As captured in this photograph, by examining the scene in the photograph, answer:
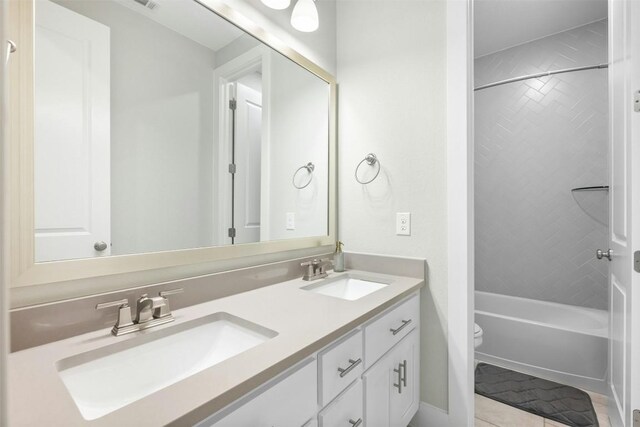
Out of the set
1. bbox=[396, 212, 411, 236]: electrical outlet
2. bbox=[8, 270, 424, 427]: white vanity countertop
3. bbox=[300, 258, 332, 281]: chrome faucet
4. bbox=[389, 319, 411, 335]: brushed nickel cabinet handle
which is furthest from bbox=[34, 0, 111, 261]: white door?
bbox=[396, 212, 411, 236]: electrical outlet

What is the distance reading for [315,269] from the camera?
1580 millimetres

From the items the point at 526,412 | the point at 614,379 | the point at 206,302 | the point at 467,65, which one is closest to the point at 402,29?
the point at 467,65

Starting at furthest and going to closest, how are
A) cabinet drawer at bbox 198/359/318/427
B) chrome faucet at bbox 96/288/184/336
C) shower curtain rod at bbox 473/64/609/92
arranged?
shower curtain rod at bbox 473/64/609/92 < chrome faucet at bbox 96/288/184/336 < cabinet drawer at bbox 198/359/318/427

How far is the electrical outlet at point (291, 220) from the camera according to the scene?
1606 mm

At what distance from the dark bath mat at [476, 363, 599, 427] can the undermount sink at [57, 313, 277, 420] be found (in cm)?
178

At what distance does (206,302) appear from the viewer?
3.67ft

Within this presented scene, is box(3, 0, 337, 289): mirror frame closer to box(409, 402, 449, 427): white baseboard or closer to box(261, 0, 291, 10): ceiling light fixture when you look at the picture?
box(261, 0, 291, 10): ceiling light fixture

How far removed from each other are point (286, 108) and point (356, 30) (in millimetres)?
709

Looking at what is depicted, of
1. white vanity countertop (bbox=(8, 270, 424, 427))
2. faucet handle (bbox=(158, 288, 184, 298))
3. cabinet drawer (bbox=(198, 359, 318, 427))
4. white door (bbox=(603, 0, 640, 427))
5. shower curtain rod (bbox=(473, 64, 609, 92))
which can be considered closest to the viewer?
white vanity countertop (bbox=(8, 270, 424, 427))

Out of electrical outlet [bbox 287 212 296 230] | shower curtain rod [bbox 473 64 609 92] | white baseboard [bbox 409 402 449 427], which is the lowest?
white baseboard [bbox 409 402 449 427]

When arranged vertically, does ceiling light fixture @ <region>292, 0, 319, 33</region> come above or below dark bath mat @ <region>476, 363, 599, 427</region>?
above

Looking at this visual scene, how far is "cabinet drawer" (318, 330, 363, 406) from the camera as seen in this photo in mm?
842

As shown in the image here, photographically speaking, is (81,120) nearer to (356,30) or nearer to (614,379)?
(356,30)

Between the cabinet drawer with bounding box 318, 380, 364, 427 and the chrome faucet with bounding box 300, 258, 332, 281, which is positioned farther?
the chrome faucet with bounding box 300, 258, 332, 281
